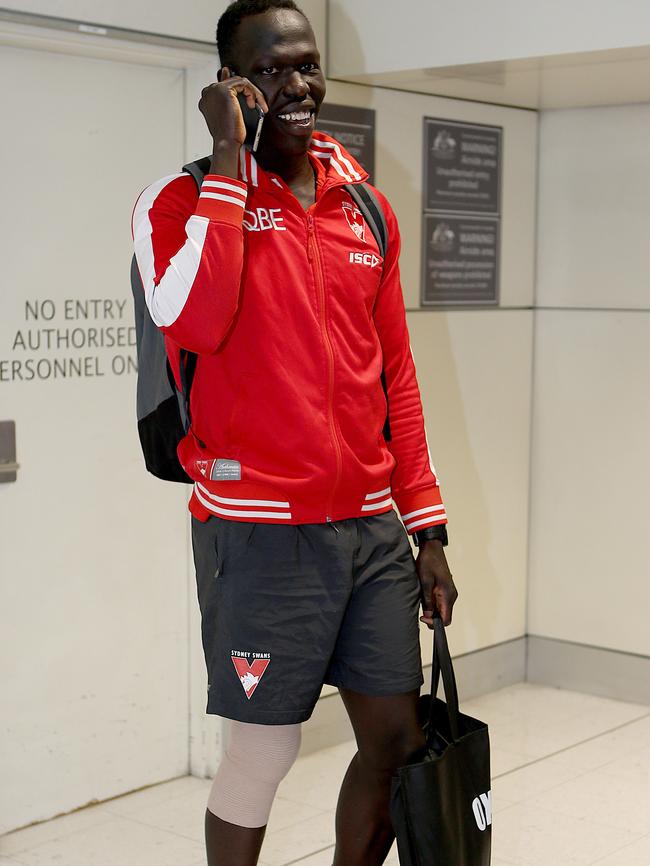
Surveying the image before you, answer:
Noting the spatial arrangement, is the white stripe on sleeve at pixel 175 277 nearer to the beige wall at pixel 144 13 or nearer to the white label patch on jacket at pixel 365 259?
the white label patch on jacket at pixel 365 259

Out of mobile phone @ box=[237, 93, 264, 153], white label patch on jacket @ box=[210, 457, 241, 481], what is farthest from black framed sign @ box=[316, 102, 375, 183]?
white label patch on jacket @ box=[210, 457, 241, 481]

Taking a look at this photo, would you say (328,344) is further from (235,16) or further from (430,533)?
(235,16)

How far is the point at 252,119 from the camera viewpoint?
2.17m

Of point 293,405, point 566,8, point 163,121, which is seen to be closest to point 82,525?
point 163,121

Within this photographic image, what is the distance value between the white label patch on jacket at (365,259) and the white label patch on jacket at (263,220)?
0.14 m

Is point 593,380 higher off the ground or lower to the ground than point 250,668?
higher

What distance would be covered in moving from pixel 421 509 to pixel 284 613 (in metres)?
0.38

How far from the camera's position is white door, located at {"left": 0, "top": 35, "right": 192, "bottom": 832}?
10.6 feet

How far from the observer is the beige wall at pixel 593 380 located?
4.44 meters

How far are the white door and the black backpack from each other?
3.27 feet

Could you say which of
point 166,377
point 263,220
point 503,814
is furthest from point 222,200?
point 503,814

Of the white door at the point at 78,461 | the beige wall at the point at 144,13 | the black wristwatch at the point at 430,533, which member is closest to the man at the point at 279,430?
the black wristwatch at the point at 430,533

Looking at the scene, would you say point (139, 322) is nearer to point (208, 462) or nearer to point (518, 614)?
point (208, 462)

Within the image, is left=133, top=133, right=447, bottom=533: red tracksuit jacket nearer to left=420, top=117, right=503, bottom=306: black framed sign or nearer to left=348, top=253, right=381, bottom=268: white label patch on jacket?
left=348, top=253, right=381, bottom=268: white label patch on jacket
